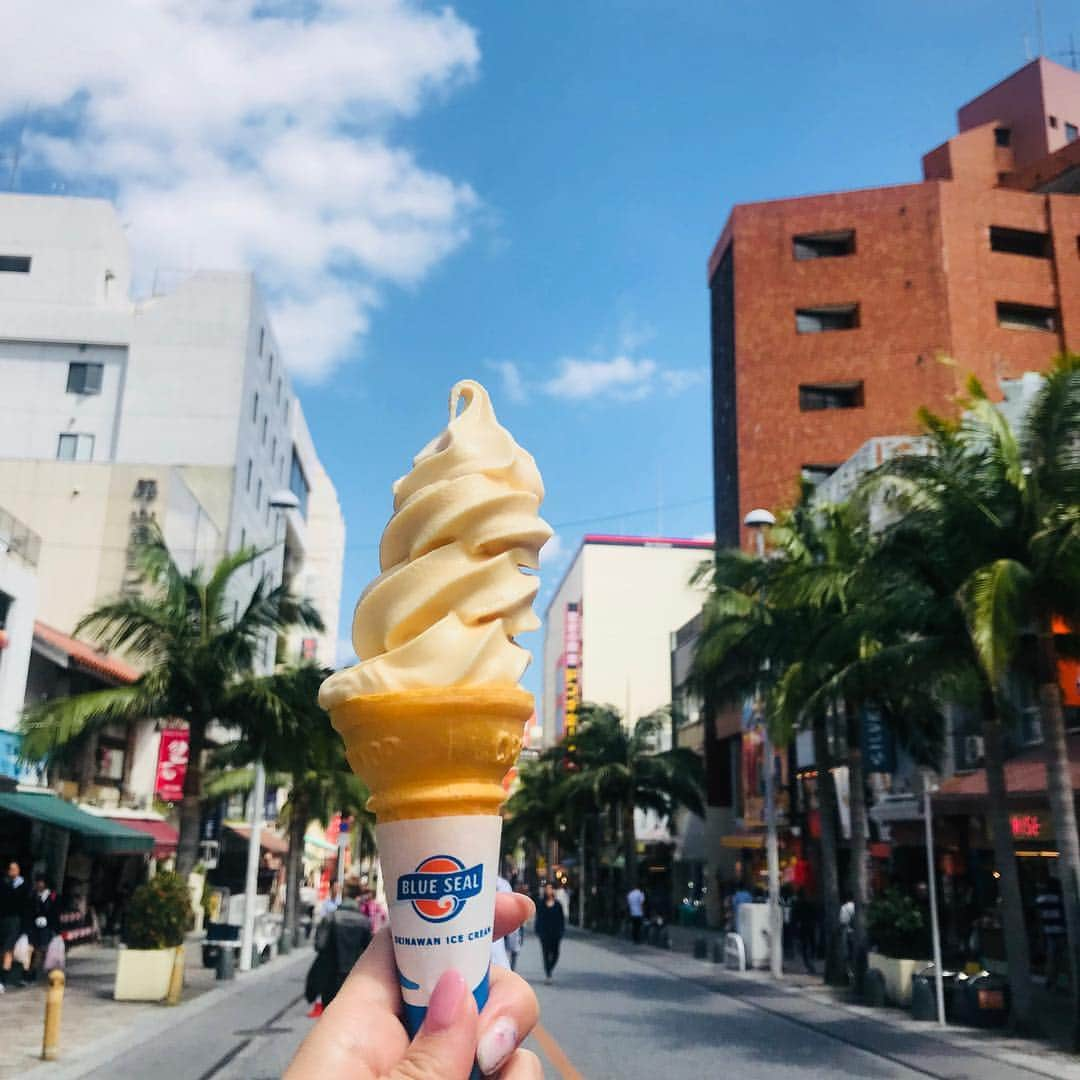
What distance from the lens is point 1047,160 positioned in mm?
49688

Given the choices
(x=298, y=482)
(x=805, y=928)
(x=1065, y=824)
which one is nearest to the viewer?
(x=1065, y=824)

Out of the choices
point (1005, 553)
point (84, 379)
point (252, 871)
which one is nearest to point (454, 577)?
point (1005, 553)

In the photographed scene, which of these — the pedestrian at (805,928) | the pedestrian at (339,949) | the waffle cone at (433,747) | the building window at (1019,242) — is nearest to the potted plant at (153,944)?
the pedestrian at (339,949)

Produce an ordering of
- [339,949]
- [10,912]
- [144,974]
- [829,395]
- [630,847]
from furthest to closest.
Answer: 1. [829,395]
2. [630,847]
3. [10,912]
4. [144,974]
5. [339,949]

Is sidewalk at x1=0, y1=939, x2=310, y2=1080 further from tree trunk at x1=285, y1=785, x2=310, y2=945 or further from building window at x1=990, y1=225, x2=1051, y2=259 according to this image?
building window at x1=990, y1=225, x2=1051, y2=259

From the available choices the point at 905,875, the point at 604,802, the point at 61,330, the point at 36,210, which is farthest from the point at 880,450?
the point at 36,210

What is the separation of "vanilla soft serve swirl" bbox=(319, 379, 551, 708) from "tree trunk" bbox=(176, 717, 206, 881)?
632 inches

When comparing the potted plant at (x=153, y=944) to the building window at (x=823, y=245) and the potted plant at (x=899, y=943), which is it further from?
the building window at (x=823, y=245)

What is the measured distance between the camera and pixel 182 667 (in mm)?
17875

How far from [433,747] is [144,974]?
1626 centimetres

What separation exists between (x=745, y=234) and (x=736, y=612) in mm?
31435

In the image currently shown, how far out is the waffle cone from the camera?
107 inches

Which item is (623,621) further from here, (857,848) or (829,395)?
(857,848)

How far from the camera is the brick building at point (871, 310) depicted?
45562mm
